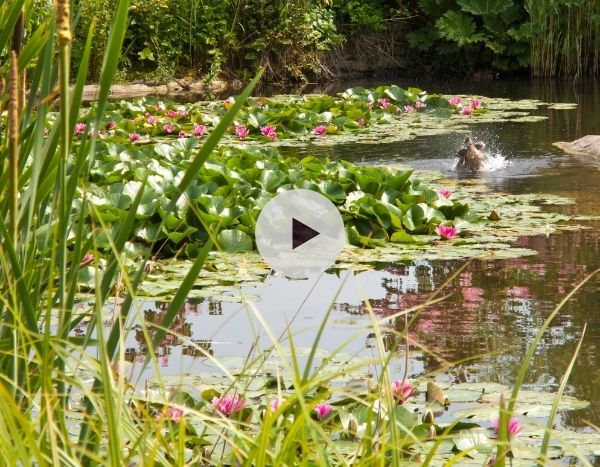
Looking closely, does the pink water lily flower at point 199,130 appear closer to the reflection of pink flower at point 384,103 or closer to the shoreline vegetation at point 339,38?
the reflection of pink flower at point 384,103

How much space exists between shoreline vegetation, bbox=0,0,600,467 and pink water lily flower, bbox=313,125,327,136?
0.06 feet

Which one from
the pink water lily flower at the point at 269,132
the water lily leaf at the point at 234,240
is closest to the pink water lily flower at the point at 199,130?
the pink water lily flower at the point at 269,132

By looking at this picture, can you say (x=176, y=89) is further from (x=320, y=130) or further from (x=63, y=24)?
(x=63, y=24)

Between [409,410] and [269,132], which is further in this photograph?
[269,132]

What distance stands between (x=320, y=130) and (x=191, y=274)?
765 cm

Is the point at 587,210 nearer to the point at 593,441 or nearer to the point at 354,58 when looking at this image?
the point at 593,441

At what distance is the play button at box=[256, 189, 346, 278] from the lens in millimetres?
4859

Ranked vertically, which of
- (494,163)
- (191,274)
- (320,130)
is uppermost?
(191,274)

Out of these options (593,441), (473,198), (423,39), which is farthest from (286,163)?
(423,39)

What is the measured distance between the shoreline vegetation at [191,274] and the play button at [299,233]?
118 millimetres

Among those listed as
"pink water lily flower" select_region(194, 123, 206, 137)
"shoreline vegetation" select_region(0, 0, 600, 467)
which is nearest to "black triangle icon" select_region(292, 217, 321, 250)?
"shoreline vegetation" select_region(0, 0, 600, 467)

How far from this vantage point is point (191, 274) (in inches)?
58.6

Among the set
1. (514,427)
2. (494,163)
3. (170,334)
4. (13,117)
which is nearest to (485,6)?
(494,163)

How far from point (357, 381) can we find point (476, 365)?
49 cm
